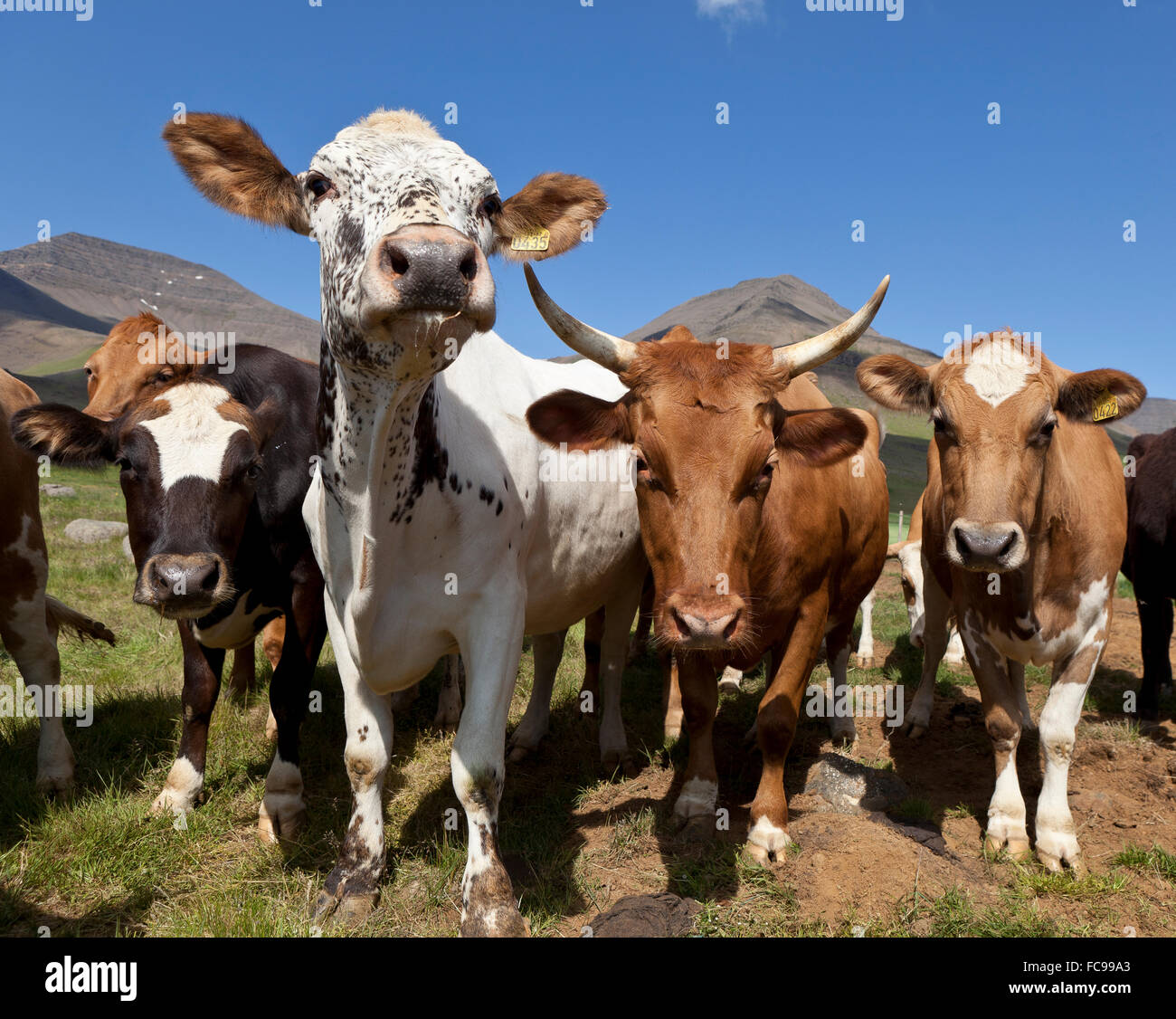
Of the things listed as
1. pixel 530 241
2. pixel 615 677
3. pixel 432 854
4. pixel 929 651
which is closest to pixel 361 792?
pixel 432 854

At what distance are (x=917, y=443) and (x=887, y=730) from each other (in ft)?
622

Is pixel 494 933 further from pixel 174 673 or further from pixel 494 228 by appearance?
pixel 174 673

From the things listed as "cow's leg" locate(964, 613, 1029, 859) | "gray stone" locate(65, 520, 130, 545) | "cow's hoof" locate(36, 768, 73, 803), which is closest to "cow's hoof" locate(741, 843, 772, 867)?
"cow's leg" locate(964, 613, 1029, 859)

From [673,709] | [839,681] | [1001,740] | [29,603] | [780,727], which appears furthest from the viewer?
[839,681]

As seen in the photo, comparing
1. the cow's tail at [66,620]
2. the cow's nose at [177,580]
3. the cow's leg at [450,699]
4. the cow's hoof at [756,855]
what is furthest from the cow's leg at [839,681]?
the cow's tail at [66,620]

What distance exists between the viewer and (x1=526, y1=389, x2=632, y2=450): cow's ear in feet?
13.5

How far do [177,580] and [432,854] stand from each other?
199 centimetres

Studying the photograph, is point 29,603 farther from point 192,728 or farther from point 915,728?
point 915,728

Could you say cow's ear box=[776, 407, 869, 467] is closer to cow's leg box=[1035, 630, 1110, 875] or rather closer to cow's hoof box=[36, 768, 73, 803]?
cow's leg box=[1035, 630, 1110, 875]

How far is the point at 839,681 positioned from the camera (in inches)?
256

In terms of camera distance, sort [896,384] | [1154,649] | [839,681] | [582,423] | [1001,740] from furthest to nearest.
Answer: [1154,649] < [839,681] < [896,384] < [1001,740] < [582,423]

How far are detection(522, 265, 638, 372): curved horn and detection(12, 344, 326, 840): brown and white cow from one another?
1.89 meters

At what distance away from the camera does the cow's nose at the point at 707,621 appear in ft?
10.6

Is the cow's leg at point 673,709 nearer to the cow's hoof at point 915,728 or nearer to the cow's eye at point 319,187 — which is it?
the cow's hoof at point 915,728
